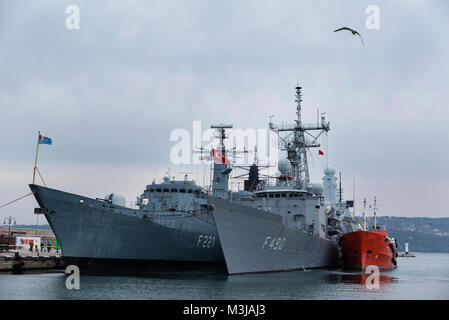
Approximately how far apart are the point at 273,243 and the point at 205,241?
7283mm

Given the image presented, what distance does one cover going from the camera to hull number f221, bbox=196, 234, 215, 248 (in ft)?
94.5

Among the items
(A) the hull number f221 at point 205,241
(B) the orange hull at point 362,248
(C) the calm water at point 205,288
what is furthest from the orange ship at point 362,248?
(A) the hull number f221 at point 205,241

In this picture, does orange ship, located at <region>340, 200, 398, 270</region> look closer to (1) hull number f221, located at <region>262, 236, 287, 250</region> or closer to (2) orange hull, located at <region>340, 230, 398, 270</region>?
(2) orange hull, located at <region>340, 230, 398, 270</region>

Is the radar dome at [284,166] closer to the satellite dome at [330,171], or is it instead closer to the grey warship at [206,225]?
the grey warship at [206,225]

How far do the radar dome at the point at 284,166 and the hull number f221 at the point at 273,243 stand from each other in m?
9.02

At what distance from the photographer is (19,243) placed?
128 ft

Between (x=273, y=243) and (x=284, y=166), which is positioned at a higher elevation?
(x=284, y=166)

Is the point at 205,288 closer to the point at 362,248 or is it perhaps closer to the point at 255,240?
the point at 255,240

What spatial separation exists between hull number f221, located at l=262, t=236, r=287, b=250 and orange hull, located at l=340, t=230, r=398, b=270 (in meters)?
8.07

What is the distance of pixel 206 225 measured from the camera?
1150 inches

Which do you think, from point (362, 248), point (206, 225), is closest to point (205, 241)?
point (206, 225)
